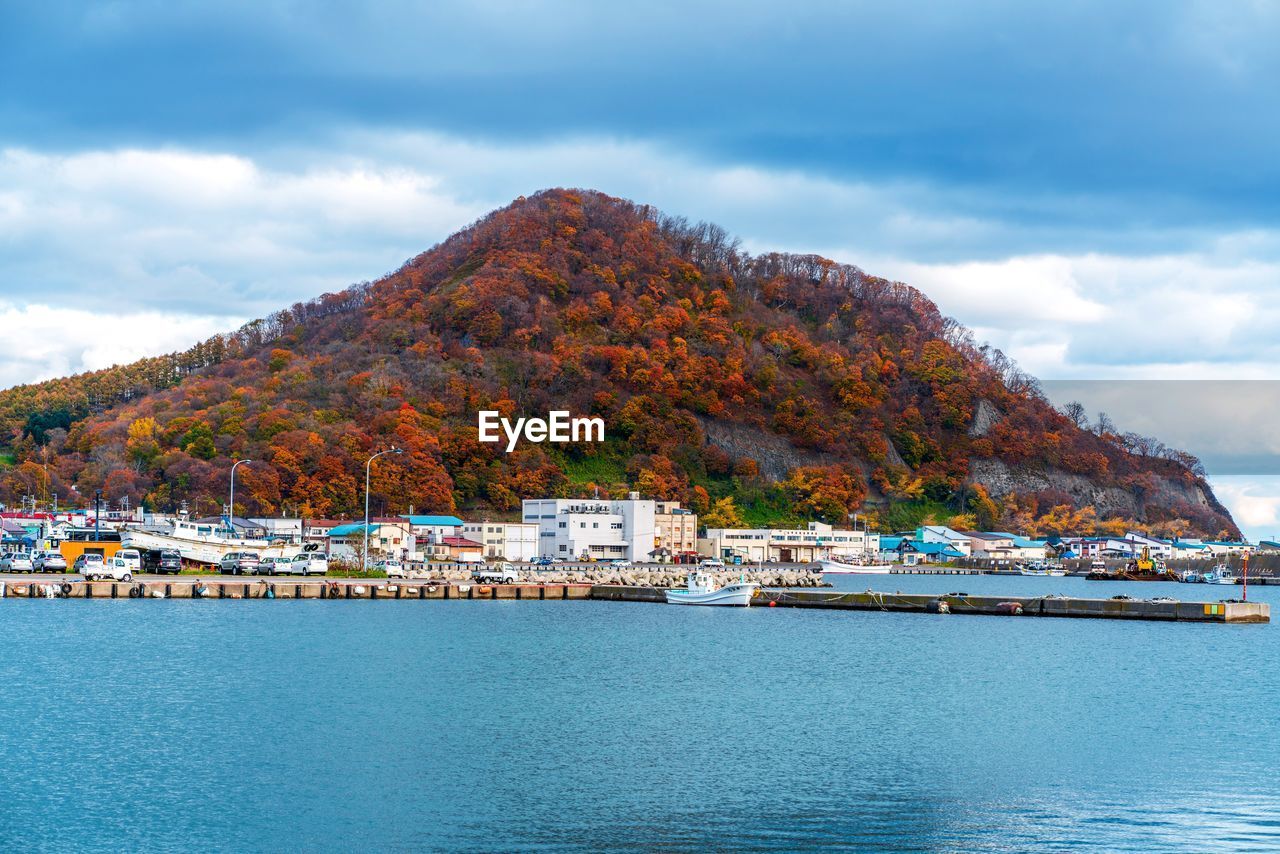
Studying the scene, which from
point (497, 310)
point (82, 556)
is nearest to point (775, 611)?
point (82, 556)

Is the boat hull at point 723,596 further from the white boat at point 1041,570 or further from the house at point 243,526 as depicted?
the white boat at point 1041,570

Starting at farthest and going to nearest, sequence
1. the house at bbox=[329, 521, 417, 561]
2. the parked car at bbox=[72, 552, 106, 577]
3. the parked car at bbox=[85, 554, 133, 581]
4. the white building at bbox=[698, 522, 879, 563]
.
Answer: the white building at bbox=[698, 522, 879, 563]
the house at bbox=[329, 521, 417, 561]
the parked car at bbox=[72, 552, 106, 577]
the parked car at bbox=[85, 554, 133, 581]

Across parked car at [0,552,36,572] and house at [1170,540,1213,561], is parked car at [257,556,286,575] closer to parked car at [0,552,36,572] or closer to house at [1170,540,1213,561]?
parked car at [0,552,36,572]

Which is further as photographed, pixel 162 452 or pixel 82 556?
pixel 162 452

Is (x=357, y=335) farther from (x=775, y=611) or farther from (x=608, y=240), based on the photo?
(x=775, y=611)

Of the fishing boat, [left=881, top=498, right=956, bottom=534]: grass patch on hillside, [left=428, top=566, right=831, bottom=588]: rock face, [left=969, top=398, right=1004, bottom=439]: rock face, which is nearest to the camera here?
[left=428, top=566, right=831, bottom=588]: rock face

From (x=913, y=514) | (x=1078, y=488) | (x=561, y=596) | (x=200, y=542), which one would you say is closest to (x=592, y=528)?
(x=200, y=542)

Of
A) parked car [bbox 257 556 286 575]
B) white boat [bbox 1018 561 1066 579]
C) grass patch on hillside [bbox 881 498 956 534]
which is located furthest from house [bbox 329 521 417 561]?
grass patch on hillside [bbox 881 498 956 534]
